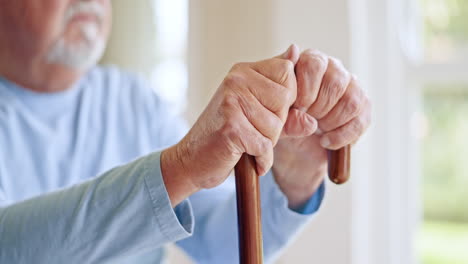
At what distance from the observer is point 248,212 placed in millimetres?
477

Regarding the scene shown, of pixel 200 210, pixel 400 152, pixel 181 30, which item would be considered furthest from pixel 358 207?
pixel 181 30

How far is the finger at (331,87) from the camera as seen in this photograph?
0.52 metres

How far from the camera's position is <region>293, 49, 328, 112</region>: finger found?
508 millimetres

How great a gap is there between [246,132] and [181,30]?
81cm

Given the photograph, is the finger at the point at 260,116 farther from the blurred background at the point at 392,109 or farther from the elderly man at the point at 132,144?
the blurred background at the point at 392,109

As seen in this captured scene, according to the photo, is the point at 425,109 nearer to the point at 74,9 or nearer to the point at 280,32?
the point at 280,32

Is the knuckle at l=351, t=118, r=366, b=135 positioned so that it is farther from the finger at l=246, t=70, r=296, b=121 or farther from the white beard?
the white beard

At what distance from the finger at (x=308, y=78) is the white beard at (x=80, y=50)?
37cm

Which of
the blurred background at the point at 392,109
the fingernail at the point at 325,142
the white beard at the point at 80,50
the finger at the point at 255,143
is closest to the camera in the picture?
the finger at the point at 255,143

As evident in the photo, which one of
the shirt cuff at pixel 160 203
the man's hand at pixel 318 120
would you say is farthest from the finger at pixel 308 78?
the shirt cuff at pixel 160 203

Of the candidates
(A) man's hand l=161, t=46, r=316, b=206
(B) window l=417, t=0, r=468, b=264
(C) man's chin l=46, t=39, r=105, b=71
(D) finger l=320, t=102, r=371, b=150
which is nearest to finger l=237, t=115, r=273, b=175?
(A) man's hand l=161, t=46, r=316, b=206

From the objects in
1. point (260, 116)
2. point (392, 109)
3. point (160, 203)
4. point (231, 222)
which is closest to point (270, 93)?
point (260, 116)

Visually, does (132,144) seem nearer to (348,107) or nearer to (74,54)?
(74,54)

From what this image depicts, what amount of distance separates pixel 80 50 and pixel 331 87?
0.40 metres
